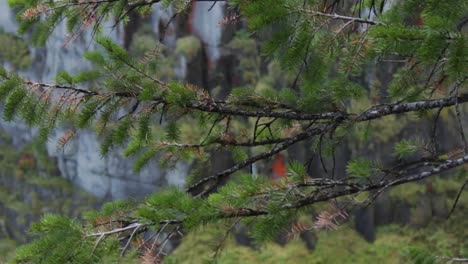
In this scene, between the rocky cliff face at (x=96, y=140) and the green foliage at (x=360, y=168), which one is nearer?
the green foliage at (x=360, y=168)

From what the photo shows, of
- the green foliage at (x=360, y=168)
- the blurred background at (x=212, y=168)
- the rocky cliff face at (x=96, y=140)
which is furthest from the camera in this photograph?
the rocky cliff face at (x=96, y=140)

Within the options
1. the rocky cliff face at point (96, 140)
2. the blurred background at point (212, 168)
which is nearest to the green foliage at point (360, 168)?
the blurred background at point (212, 168)

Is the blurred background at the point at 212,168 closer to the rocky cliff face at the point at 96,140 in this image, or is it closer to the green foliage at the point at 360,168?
the rocky cliff face at the point at 96,140

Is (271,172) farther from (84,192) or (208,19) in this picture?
(84,192)

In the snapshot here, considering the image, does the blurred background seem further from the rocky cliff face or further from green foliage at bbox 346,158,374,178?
green foliage at bbox 346,158,374,178

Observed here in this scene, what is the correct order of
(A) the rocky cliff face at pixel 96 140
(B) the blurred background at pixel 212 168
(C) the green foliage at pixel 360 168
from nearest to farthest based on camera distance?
(C) the green foliage at pixel 360 168, (B) the blurred background at pixel 212 168, (A) the rocky cliff face at pixel 96 140

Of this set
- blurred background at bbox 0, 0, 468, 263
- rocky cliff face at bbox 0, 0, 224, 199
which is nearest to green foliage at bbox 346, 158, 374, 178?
blurred background at bbox 0, 0, 468, 263

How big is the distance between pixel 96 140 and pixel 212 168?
4.84ft

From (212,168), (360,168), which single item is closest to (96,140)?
(212,168)

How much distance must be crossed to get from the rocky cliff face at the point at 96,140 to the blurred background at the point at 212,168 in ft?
0.04

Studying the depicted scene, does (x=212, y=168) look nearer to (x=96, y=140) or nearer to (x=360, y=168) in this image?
(x=96, y=140)

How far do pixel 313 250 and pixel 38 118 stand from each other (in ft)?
14.7

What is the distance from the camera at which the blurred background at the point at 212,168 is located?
5809 mm

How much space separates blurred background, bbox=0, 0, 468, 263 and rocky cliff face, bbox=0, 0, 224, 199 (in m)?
0.01
